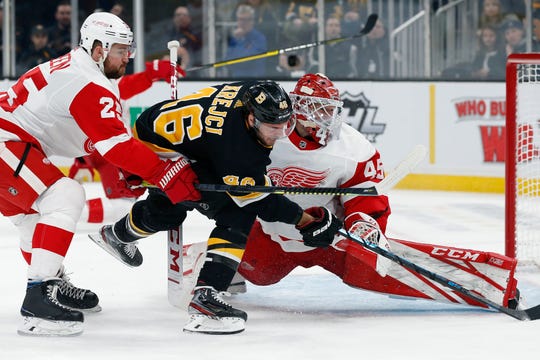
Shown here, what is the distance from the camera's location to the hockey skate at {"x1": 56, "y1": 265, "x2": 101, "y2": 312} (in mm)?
3545

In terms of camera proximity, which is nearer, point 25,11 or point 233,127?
point 233,127

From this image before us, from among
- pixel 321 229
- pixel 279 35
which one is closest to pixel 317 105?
pixel 321 229

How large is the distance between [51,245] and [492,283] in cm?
138

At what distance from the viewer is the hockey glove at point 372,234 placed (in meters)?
3.48

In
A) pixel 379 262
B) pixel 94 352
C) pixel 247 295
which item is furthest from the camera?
pixel 247 295

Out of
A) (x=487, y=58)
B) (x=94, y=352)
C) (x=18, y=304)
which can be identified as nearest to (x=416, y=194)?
(x=487, y=58)

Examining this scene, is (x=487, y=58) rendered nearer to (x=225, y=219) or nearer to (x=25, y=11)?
(x=25, y=11)

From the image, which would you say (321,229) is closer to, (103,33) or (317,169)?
(317,169)

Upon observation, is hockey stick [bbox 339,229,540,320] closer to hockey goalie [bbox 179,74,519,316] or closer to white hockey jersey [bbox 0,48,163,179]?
hockey goalie [bbox 179,74,519,316]

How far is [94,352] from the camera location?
3.01 m

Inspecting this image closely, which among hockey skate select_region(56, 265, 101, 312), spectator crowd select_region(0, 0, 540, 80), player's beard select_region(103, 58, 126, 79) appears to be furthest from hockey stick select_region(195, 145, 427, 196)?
spectator crowd select_region(0, 0, 540, 80)

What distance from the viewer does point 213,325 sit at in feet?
10.5

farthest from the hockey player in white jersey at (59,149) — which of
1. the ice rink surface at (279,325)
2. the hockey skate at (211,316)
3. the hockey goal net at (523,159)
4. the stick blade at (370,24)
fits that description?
the stick blade at (370,24)

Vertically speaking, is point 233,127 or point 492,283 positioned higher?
point 233,127
